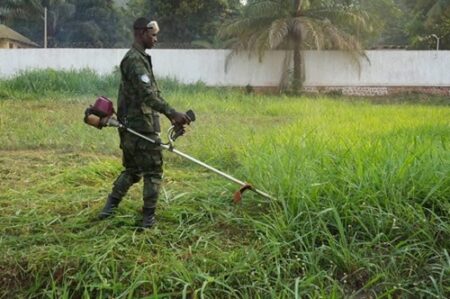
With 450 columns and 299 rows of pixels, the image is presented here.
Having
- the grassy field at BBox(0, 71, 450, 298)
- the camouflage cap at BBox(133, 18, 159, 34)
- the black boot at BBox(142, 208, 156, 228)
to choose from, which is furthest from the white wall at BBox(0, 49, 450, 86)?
the black boot at BBox(142, 208, 156, 228)

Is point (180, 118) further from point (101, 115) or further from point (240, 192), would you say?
point (240, 192)

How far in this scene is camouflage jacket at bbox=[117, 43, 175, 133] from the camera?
10.9 feet

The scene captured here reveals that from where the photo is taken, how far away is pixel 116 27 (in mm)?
29641

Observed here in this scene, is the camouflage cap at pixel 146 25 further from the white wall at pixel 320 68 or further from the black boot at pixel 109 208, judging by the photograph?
the white wall at pixel 320 68

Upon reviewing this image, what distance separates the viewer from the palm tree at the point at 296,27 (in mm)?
16469

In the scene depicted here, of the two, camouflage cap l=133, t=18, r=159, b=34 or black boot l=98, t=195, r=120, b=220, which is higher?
camouflage cap l=133, t=18, r=159, b=34

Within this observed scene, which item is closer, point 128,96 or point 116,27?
point 128,96

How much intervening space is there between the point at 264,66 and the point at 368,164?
47.0ft

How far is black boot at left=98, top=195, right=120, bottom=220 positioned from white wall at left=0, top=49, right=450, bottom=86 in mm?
13988

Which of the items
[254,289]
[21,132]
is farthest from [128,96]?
[21,132]

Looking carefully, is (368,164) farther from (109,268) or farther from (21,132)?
(21,132)

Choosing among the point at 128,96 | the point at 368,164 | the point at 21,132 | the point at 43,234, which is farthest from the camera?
the point at 21,132

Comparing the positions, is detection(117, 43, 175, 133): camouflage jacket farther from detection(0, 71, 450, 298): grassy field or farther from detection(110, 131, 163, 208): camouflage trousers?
detection(0, 71, 450, 298): grassy field

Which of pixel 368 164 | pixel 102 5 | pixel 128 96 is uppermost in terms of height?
pixel 102 5
